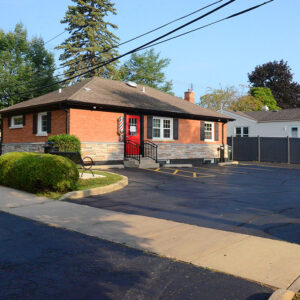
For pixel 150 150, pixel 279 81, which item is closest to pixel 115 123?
pixel 150 150

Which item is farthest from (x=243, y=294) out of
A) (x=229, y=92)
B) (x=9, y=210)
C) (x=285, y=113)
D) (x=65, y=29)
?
(x=229, y=92)

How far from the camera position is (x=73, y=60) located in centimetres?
4016

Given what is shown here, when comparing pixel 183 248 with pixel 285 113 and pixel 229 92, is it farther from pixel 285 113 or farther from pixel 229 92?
pixel 229 92

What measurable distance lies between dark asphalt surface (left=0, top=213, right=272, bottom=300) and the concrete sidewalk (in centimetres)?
27

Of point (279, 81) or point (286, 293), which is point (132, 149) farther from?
point (279, 81)

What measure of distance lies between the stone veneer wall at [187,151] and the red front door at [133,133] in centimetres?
168

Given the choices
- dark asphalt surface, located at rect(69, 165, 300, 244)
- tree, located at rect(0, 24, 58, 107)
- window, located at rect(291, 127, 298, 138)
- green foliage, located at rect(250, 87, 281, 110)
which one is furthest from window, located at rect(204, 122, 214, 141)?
green foliage, located at rect(250, 87, 281, 110)

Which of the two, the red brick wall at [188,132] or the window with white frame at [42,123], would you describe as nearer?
the window with white frame at [42,123]

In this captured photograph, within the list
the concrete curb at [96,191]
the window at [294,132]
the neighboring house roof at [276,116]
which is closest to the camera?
the concrete curb at [96,191]

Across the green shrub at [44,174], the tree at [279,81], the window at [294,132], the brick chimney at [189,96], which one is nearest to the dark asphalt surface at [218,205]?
the green shrub at [44,174]

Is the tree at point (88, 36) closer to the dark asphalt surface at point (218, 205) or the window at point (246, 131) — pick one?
the window at point (246, 131)

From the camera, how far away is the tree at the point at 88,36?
40.1 meters

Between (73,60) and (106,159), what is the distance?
81.2ft

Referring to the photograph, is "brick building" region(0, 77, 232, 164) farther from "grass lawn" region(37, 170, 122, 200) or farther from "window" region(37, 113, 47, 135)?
"grass lawn" region(37, 170, 122, 200)
